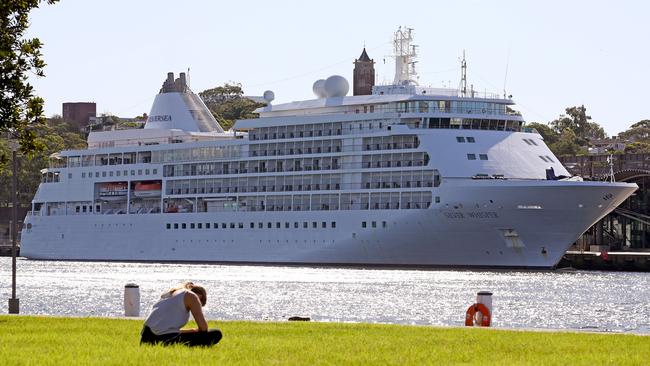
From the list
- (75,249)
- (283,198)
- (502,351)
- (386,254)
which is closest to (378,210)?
(386,254)

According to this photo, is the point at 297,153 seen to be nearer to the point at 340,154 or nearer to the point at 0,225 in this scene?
the point at 340,154

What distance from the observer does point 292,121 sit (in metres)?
78.1

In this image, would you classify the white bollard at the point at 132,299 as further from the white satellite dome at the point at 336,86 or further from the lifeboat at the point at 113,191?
the lifeboat at the point at 113,191

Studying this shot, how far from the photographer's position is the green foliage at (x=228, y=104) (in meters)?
164

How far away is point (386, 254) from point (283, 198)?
9.60 metres

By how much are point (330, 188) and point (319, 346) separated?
58154mm

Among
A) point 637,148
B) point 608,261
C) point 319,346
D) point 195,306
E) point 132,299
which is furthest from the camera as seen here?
point 637,148

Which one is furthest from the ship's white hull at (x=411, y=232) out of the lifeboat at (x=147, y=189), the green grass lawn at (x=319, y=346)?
the green grass lawn at (x=319, y=346)

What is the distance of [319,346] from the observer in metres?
17.6

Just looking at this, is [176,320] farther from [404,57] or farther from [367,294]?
[404,57]

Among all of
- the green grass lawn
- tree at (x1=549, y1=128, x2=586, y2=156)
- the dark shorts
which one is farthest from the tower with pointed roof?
the dark shorts

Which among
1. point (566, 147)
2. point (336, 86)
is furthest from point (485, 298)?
point (566, 147)

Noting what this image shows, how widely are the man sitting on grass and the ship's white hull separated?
1933 inches

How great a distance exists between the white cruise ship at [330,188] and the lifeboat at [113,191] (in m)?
0.12
